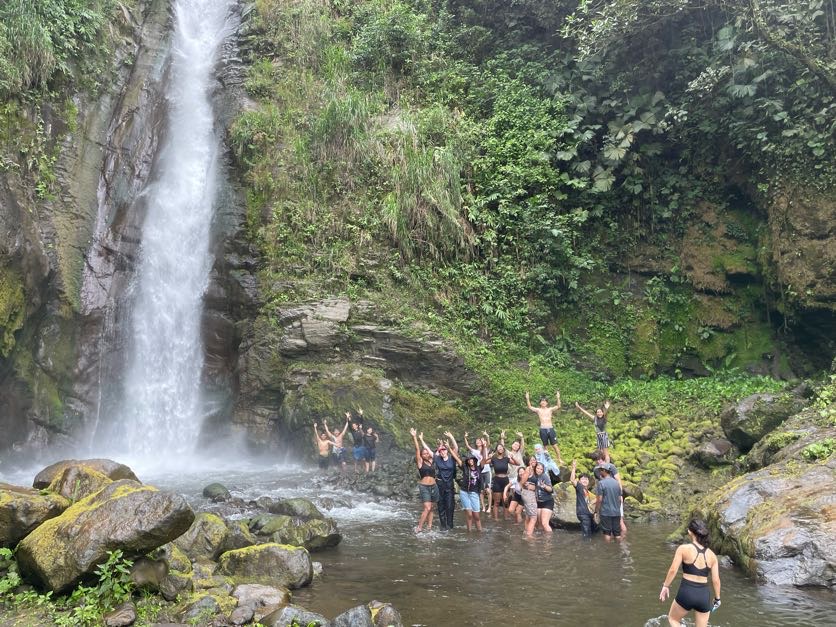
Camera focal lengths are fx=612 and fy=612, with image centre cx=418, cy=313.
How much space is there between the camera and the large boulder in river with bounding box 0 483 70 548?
23.7 feet

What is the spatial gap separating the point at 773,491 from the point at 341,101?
17473 mm

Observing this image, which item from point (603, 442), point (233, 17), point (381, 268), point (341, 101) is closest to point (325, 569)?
point (603, 442)

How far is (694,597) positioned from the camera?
20.6 ft

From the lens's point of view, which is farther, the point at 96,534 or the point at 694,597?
the point at 96,534

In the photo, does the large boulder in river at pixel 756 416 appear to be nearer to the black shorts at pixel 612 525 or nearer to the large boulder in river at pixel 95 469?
the black shorts at pixel 612 525

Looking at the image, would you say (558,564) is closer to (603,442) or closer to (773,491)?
(773,491)

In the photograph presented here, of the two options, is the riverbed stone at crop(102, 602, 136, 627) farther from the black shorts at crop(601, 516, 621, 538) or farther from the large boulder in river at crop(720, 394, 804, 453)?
the large boulder in river at crop(720, 394, 804, 453)

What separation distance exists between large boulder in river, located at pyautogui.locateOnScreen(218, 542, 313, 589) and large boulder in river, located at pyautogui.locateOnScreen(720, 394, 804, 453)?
990cm

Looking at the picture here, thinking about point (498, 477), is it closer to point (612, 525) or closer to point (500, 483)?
point (500, 483)

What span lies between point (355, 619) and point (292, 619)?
2.30ft

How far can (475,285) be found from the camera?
19.2 m

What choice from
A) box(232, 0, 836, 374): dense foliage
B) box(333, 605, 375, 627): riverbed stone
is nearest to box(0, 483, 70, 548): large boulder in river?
box(333, 605, 375, 627): riverbed stone

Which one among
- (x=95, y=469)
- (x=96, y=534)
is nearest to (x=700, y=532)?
(x=96, y=534)

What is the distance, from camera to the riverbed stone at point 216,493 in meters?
13.0
